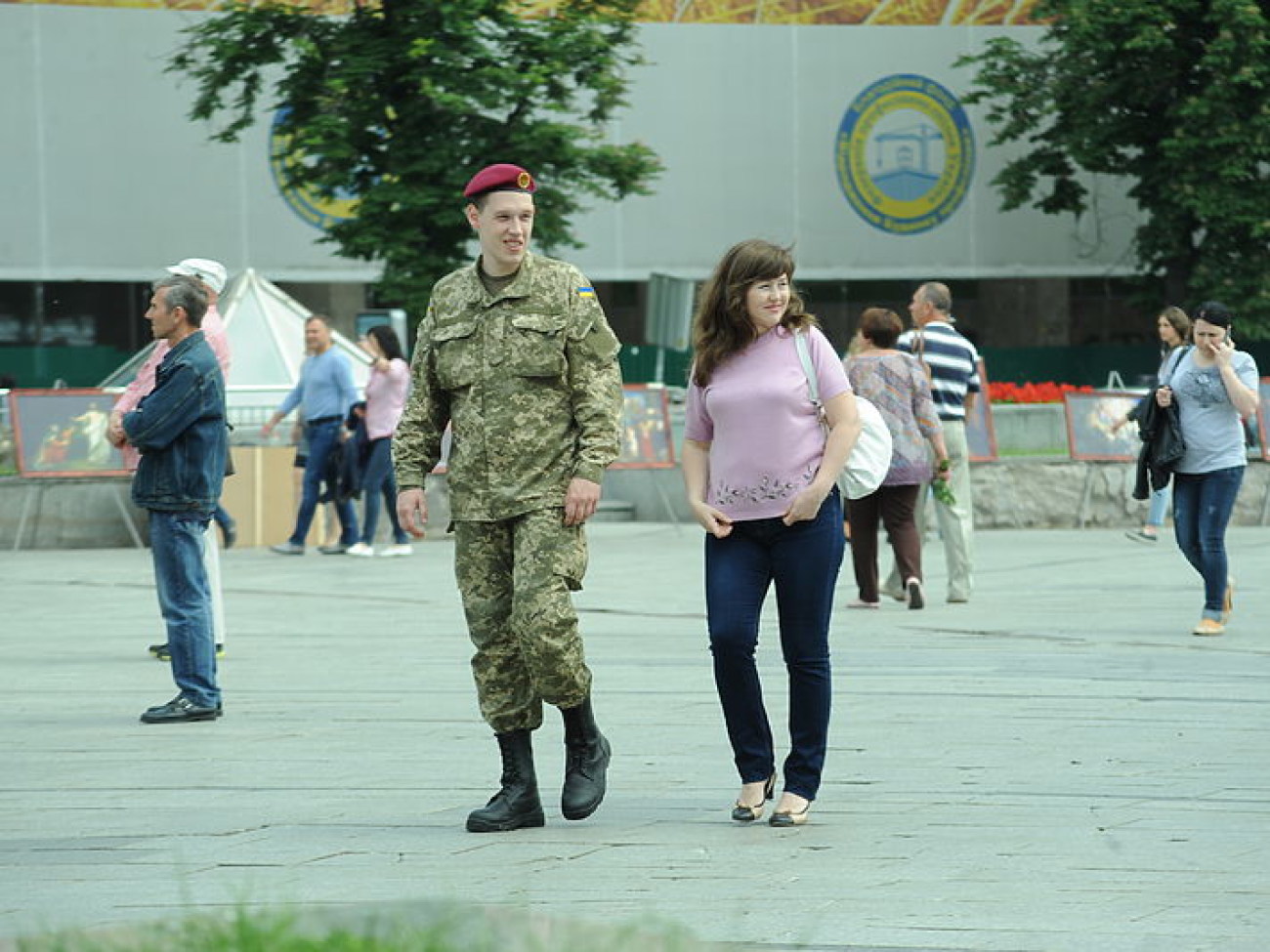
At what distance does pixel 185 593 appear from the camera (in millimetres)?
9242

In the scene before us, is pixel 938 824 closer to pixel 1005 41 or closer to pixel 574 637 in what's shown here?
pixel 574 637

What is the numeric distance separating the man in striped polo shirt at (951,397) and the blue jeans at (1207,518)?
2.25 m

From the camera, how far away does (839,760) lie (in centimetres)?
775

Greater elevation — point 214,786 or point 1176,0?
point 1176,0

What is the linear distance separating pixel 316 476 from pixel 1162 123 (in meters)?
26.6

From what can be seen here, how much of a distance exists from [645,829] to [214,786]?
1.65 meters

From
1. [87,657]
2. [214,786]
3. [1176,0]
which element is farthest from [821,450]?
[1176,0]

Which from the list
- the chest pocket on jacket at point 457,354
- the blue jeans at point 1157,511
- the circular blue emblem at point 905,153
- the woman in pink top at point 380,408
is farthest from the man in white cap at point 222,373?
the circular blue emblem at point 905,153

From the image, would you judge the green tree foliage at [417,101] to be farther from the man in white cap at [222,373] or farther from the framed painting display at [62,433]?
the man in white cap at [222,373]

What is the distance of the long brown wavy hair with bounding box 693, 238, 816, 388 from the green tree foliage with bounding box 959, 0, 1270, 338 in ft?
109

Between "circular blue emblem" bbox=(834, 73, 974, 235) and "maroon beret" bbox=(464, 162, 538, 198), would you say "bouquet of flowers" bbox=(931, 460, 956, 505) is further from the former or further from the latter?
"circular blue emblem" bbox=(834, 73, 974, 235)

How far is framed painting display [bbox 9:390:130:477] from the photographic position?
62.0 feet

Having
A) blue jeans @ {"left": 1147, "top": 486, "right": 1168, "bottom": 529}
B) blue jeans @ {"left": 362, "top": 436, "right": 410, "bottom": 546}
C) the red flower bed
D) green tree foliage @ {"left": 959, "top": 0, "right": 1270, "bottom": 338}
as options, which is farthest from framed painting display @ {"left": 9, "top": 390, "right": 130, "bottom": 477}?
green tree foliage @ {"left": 959, "top": 0, "right": 1270, "bottom": 338}

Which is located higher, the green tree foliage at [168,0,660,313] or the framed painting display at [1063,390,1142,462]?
the green tree foliage at [168,0,660,313]
